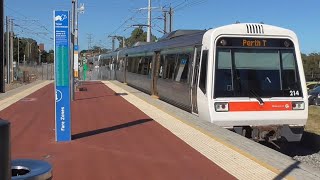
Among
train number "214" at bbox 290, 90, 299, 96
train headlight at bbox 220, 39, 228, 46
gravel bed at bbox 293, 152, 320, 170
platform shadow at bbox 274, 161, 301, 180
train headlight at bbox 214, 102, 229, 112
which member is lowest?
gravel bed at bbox 293, 152, 320, 170

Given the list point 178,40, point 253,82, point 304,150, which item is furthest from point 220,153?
point 178,40

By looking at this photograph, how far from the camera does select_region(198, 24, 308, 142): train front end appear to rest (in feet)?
36.1

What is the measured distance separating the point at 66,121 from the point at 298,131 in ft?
18.2

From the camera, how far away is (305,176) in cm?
657

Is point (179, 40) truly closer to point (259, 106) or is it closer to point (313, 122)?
point (259, 106)

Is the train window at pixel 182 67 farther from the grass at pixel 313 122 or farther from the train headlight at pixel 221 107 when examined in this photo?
the grass at pixel 313 122

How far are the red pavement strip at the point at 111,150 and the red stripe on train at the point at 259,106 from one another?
177 centimetres

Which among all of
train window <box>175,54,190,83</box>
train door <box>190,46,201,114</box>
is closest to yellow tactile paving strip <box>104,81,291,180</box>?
train door <box>190,46,201,114</box>

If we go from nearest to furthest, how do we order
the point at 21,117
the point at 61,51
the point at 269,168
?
1. the point at 269,168
2. the point at 61,51
3. the point at 21,117

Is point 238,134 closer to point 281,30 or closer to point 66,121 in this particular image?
point 281,30

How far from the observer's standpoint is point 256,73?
37.0 ft

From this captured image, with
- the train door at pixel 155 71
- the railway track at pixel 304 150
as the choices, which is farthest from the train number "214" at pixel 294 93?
the train door at pixel 155 71

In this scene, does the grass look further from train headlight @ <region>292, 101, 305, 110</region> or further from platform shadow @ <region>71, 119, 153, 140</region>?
platform shadow @ <region>71, 119, 153, 140</region>

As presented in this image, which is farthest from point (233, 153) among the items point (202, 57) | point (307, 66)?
point (307, 66)
